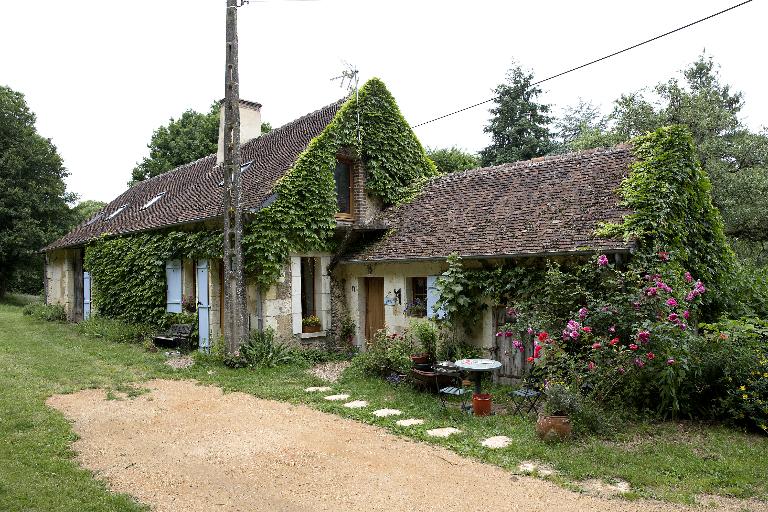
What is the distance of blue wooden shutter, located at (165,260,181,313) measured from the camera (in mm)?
13688

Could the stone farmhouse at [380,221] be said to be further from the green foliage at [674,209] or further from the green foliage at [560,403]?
the green foliage at [560,403]

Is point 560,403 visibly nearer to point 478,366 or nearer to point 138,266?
point 478,366

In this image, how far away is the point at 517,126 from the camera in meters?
26.2

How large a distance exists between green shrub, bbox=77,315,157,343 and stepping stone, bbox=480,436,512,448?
10506 mm

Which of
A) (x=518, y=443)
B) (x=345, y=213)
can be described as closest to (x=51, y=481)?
(x=518, y=443)

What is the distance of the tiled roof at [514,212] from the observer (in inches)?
366

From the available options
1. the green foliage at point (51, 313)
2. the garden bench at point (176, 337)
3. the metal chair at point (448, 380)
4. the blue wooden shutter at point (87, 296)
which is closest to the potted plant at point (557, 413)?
the metal chair at point (448, 380)

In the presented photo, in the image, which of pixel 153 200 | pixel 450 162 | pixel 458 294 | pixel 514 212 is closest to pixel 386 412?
pixel 458 294

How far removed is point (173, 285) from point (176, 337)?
61.9 inches

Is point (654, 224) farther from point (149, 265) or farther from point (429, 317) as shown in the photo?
point (149, 265)

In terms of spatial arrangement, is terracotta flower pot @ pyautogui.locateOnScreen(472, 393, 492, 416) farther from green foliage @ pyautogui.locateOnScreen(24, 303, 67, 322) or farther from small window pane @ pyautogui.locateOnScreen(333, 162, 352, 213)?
green foliage @ pyautogui.locateOnScreen(24, 303, 67, 322)

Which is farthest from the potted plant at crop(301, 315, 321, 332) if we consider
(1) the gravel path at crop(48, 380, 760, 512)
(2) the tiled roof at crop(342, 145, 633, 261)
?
(1) the gravel path at crop(48, 380, 760, 512)

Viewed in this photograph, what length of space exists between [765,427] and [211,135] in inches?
1099

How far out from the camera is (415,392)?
28.4 ft
